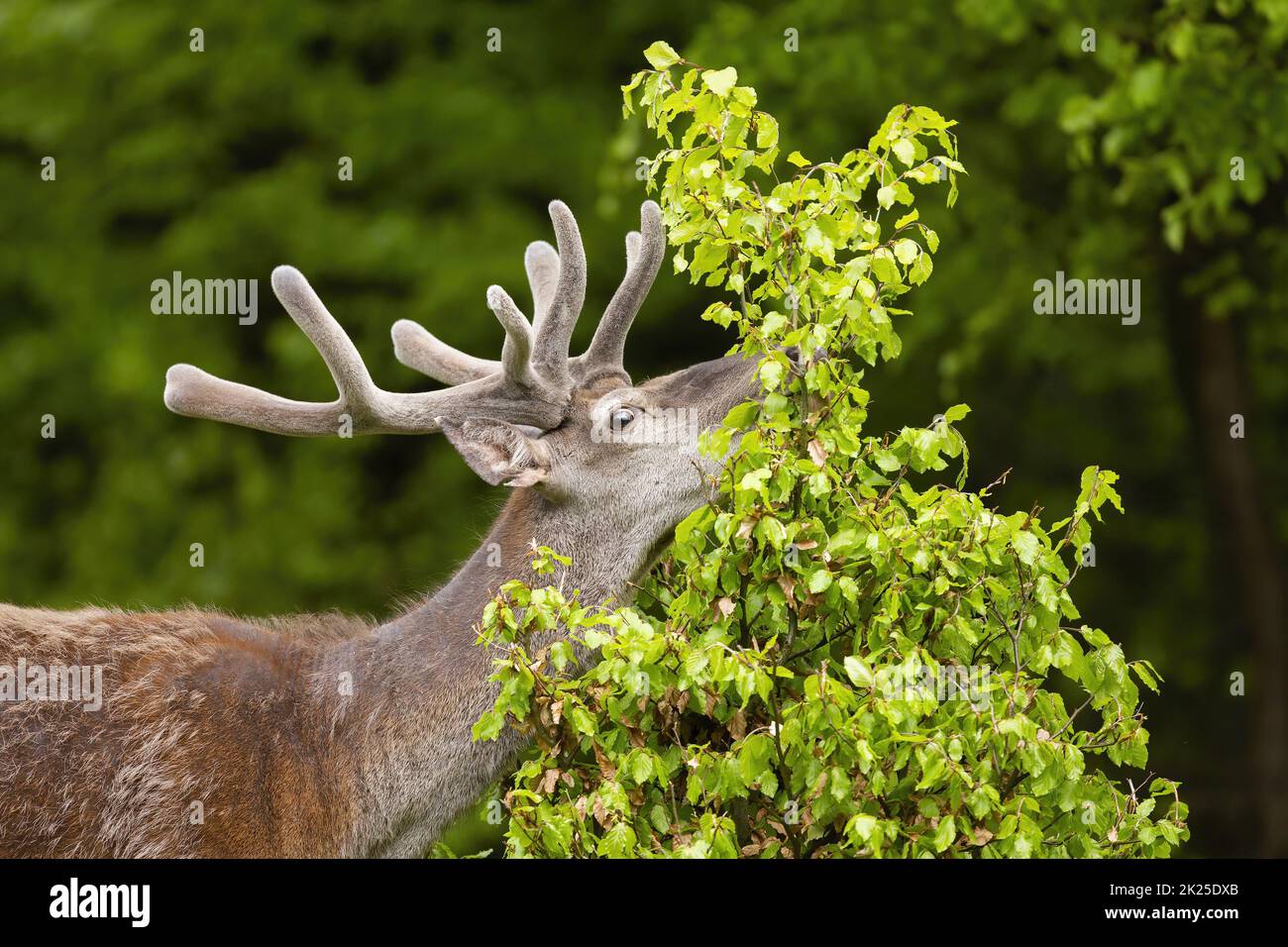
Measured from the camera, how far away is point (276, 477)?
1220cm

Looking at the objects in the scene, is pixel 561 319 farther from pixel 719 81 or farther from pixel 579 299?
pixel 719 81

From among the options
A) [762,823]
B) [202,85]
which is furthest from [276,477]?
[762,823]

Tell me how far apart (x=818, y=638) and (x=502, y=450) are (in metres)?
1.22

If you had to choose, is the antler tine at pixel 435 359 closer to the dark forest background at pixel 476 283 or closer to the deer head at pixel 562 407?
the deer head at pixel 562 407

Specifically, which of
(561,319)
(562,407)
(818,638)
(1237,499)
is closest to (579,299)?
(561,319)

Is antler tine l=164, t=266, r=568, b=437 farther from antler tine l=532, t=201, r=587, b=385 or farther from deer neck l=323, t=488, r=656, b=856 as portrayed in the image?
deer neck l=323, t=488, r=656, b=856

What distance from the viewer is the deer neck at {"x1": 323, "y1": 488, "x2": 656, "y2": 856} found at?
207 inches

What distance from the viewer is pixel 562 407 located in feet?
18.3

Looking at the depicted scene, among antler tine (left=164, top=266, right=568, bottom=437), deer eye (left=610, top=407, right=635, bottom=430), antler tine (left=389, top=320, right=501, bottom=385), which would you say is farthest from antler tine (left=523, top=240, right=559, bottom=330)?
deer eye (left=610, top=407, right=635, bottom=430)

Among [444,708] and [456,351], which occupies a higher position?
[456,351]

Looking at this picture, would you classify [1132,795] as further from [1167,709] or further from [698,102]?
[1167,709]

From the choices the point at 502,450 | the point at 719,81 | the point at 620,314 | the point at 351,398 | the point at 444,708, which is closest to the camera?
the point at 719,81

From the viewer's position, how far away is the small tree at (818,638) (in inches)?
168
